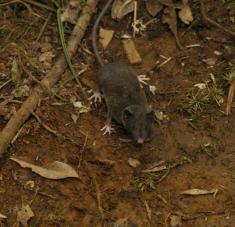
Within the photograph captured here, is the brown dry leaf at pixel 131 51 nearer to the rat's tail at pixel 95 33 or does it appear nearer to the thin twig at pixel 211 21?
the rat's tail at pixel 95 33

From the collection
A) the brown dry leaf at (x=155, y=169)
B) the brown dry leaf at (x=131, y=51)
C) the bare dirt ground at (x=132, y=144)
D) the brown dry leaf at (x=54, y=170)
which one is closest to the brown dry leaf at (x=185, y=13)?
the bare dirt ground at (x=132, y=144)

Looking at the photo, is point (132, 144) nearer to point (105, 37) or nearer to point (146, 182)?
point (146, 182)

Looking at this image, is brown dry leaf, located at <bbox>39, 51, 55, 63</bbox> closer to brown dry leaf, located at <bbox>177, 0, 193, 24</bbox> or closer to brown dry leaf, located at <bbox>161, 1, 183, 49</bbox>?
brown dry leaf, located at <bbox>161, 1, 183, 49</bbox>

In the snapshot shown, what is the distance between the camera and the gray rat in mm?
6023

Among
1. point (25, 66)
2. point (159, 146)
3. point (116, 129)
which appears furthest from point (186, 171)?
point (25, 66)

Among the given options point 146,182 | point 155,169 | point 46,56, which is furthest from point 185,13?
point 146,182

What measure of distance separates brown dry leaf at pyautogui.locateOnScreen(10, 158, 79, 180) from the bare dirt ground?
58 mm

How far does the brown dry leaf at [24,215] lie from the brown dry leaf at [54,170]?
1.33 ft

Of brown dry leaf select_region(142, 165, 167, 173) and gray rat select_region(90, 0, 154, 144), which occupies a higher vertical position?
gray rat select_region(90, 0, 154, 144)

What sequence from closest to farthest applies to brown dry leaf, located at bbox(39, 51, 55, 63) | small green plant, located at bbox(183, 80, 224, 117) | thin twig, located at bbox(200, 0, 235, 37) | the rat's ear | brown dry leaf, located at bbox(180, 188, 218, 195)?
brown dry leaf, located at bbox(180, 188, 218, 195)
the rat's ear
small green plant, located at bbox(183, 80, 224, 117)
brown dry leaf, located at bbox(39, 51, 55, 63)
thin twig, located at bbox(200, 0, 235, 37)

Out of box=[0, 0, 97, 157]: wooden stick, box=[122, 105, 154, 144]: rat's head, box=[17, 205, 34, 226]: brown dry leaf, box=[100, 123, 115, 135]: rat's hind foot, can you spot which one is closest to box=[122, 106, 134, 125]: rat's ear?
box=[122, 105, 154, 144]: rat's head

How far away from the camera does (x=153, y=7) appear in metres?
7.45

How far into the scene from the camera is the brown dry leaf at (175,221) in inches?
214

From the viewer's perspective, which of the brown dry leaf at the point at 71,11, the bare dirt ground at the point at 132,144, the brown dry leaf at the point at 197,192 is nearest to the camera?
the bare dirt ground at the point at 132,144
